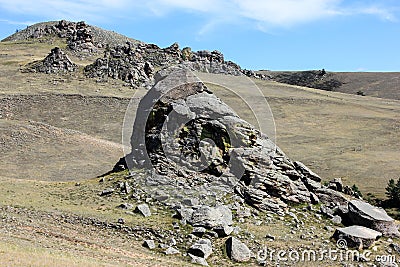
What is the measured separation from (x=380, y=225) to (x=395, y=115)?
8393cm

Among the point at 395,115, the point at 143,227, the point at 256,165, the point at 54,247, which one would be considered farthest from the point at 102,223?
the point at 395,115

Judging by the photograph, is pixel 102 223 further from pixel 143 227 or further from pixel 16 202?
pixel 16 202

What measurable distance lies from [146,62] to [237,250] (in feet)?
293

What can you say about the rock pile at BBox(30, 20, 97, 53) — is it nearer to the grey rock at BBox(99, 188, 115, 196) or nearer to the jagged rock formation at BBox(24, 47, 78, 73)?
the jagged rock formation at BBox(24, 47, 78, 73)

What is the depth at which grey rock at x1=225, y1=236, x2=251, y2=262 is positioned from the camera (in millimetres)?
23031

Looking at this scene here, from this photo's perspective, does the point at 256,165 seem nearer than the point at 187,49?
Yes

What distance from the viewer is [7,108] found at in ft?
258

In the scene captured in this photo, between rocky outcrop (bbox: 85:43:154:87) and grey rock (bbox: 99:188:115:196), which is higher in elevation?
rocky outcrop (bbox: 85:43:154:87)

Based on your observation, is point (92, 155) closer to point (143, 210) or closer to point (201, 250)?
point (143, 210)

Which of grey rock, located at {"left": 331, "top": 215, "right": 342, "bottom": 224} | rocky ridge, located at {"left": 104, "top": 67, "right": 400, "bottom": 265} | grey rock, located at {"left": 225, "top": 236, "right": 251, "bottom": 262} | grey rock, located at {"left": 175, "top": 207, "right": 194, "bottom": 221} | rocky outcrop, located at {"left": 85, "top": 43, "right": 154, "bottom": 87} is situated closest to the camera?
grey rock, located at {"left": 225, "top": 236, "right": 251, "bottom": 262}

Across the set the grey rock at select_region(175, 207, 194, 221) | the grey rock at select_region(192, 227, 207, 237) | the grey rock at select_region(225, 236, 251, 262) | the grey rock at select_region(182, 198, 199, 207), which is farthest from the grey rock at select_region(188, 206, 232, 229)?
the grey rock at select_region(225, 236, 251, 262)

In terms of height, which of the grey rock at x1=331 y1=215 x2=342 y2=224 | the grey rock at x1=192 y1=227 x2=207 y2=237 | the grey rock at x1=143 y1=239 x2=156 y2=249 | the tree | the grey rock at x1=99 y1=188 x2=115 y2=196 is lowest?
the tree

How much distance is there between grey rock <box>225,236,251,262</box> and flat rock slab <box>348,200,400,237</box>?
367 inches

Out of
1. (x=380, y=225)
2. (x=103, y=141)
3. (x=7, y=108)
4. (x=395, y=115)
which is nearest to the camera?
(x=380, y=225)
